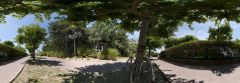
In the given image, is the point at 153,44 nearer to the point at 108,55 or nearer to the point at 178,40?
the point at 178,40

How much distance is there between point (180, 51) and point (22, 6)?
40.4ft

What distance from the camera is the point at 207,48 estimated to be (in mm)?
24516

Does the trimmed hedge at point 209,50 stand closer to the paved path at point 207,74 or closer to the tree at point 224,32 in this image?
the paved path at point 207,74

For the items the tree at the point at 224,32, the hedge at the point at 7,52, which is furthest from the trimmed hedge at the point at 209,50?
the hedge at the point at 7,52

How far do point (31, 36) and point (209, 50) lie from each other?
12.7 metres

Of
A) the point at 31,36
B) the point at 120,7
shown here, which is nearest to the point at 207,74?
the point at 120,7

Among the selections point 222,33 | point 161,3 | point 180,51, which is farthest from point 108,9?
point 222,33

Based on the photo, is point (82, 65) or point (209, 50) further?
point (82, 65)

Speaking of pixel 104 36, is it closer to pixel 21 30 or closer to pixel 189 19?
pixel 21 30

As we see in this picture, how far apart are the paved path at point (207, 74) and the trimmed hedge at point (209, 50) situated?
227 cm

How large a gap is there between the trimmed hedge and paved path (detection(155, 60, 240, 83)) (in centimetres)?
227

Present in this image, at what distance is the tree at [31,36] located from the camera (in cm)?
2761

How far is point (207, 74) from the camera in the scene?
18.9 metres

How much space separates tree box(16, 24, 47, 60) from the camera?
1087 inches
